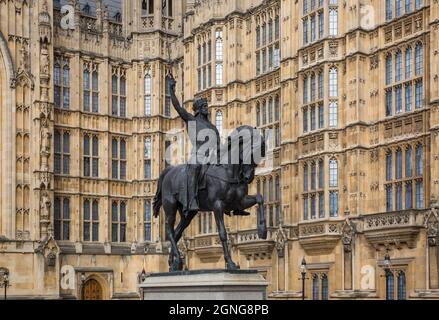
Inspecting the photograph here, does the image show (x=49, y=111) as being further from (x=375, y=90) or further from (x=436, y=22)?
(x=436, y=22)

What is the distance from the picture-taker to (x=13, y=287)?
46219 mm

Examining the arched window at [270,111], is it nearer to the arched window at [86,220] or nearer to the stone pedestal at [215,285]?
the arched window at [86,220]

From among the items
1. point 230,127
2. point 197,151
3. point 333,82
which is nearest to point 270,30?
point 230,127

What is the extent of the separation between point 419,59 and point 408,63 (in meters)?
0.72

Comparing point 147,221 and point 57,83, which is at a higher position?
point 57,83

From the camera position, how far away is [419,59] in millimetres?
33562

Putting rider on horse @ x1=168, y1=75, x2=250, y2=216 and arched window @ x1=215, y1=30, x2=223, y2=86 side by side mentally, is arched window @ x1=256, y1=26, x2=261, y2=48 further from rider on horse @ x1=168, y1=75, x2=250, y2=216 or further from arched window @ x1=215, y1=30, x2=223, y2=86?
rider on horse @ x1=168, y1=75, x2=250, y2=216

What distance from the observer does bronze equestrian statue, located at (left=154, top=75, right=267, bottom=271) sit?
1788 centimetres

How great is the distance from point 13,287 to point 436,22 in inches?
1078

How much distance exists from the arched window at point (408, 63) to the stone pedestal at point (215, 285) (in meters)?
18.8

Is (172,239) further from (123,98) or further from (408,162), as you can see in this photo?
(123,98)

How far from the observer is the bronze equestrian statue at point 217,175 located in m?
17.9

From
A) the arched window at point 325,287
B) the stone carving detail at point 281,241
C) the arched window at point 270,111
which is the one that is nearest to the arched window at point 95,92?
the arched window at point 270,111
